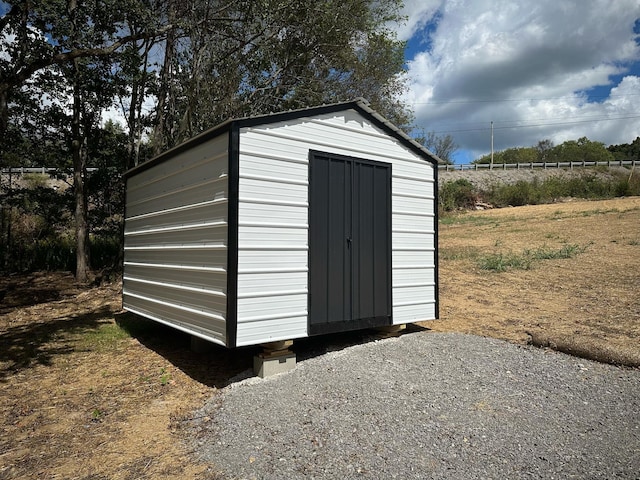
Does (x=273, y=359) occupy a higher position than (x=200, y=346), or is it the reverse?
(x=273, y=359)

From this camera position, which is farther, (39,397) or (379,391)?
(39,397)

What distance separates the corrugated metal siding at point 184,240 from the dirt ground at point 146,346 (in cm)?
57

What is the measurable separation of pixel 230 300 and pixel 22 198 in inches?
366

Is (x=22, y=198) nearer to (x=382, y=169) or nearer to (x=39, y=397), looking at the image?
(x=39, y=397)

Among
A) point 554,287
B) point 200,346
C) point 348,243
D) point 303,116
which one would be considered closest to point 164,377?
point 200,346

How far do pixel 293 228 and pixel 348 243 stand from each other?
68 centimetres

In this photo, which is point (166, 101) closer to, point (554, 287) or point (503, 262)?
point (503, 262)

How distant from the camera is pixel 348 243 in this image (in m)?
4.71

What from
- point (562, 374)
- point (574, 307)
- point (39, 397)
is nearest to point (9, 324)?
point (39, 397)

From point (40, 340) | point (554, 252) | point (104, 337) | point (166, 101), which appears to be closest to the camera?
point (40, 340)

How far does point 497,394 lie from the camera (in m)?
3.66

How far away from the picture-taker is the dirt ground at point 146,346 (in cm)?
317

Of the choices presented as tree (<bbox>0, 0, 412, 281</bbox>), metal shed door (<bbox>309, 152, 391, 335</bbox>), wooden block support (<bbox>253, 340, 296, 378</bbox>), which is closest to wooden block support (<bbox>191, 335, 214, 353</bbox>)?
wooden block support (<bbox>253, 340, 296, 378</bbox>)

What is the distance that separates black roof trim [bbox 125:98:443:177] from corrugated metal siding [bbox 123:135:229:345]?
7 centimetres
